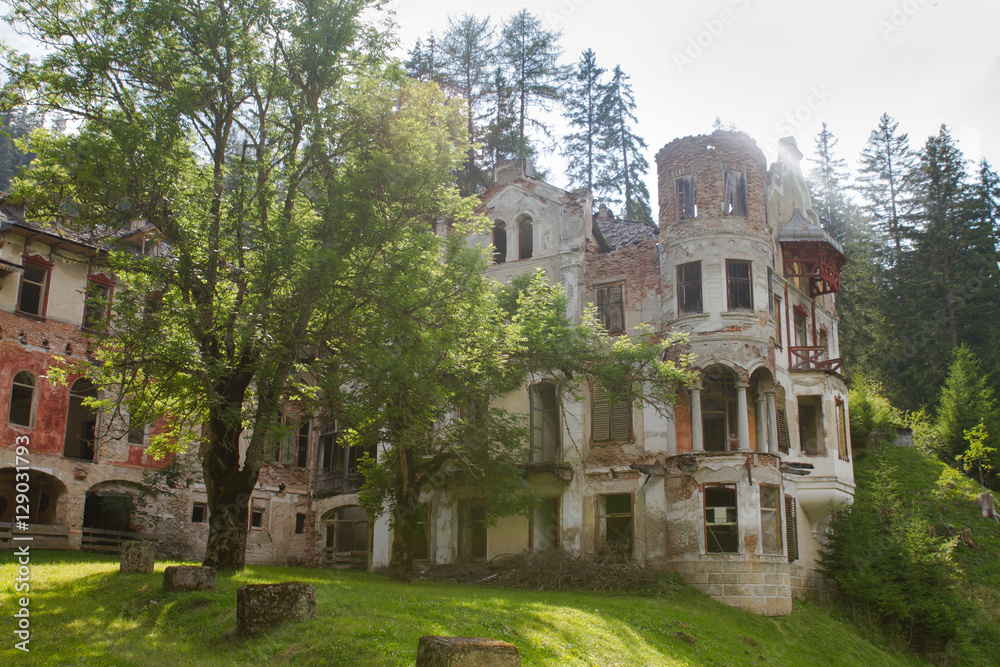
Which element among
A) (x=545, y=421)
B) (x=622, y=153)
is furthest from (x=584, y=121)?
(x=545, y=421)

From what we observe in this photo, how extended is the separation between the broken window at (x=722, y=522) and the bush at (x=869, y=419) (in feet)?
36.0

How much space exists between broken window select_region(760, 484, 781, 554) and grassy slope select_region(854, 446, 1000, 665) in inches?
238

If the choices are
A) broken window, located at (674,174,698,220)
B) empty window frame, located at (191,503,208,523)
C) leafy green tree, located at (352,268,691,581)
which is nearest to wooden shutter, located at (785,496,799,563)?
leafy green tree, located at (352,268,691,581)

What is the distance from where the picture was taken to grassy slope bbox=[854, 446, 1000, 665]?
2414 cm

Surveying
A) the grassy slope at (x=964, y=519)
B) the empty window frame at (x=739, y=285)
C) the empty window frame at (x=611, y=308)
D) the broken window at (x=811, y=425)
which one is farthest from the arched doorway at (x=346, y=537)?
the grassy slope at (x=964, y=519)

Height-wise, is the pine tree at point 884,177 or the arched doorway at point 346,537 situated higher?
the pine tree at point 884,177

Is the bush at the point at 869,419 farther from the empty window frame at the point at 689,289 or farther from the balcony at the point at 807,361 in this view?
the empty window frame at the point at 689,289

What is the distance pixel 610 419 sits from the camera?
27.2 meters

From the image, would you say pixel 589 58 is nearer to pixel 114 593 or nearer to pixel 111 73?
pixel 111 73

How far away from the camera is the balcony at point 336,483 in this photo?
32.2m

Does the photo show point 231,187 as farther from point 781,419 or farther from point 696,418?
point 781,419

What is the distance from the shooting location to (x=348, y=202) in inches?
714

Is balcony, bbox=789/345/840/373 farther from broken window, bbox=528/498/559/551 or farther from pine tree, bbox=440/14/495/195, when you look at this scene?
pine tree, bbox=440/14/495/195

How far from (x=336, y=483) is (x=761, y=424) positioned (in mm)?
17010
